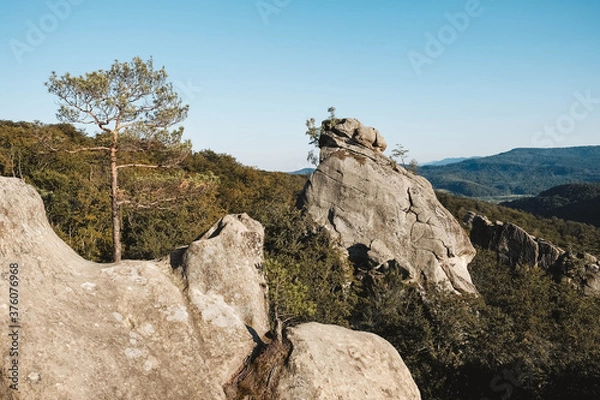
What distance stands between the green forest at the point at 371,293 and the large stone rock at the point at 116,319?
356cm

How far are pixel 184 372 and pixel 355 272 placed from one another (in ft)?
87.5

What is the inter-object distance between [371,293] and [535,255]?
113 feet

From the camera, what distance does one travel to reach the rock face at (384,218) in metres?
36.2

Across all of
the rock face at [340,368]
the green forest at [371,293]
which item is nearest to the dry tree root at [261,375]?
the rock face at [340,368]

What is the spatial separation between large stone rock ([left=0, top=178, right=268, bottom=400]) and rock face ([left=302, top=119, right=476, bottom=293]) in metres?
24.7

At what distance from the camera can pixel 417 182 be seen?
135ft

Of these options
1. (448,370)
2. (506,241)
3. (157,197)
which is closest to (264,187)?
(506,241)

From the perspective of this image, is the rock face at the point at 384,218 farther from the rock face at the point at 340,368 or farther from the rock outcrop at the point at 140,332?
the rock outcrop at the point at 140,332

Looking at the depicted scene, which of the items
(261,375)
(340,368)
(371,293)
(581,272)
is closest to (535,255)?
(581,272)

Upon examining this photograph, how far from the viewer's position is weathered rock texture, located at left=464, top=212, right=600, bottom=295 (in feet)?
158

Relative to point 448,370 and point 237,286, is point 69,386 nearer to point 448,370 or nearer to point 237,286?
A: point 237,286

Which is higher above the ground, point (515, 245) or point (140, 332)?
→ point (140, 332)

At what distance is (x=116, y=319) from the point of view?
30.9 feet

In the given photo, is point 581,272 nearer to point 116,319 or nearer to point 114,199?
point 114,199
